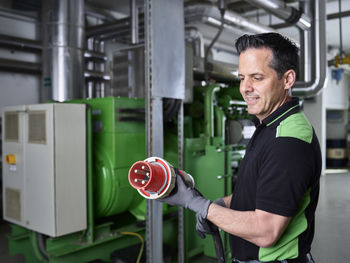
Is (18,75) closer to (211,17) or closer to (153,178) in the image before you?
(211,17)

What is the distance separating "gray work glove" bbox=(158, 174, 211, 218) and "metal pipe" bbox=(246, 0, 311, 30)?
3.04 metres

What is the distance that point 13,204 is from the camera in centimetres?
288

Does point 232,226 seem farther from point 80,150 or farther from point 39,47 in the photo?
point 39,47

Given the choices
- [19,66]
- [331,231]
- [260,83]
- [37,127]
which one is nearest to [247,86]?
[260,83]

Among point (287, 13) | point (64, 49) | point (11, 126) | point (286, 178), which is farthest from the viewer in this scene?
point (287, 13)

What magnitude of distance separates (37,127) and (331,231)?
365cm

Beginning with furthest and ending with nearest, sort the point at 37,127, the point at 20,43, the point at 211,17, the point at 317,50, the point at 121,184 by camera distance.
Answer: the point at 20,43, the point at 211,17, the point at 317,50, the point at 121,184, the point at 37,127

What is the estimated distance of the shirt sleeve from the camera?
99 cm

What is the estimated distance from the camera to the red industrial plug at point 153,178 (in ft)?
3.71

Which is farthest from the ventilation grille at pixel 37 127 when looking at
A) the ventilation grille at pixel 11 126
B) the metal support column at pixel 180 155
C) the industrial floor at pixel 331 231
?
the industrial floor at pixel 331 231

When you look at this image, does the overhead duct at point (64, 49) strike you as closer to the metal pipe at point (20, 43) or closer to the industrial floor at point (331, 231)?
the metal pipe at point (20, 43)

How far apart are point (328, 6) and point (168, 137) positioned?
442 cm

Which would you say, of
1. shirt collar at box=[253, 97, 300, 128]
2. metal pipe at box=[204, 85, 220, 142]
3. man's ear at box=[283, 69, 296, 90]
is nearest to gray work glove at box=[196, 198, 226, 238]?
shirt collar at box=[253, 97, 300, 128]

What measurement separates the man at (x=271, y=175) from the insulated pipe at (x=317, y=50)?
3223mm
